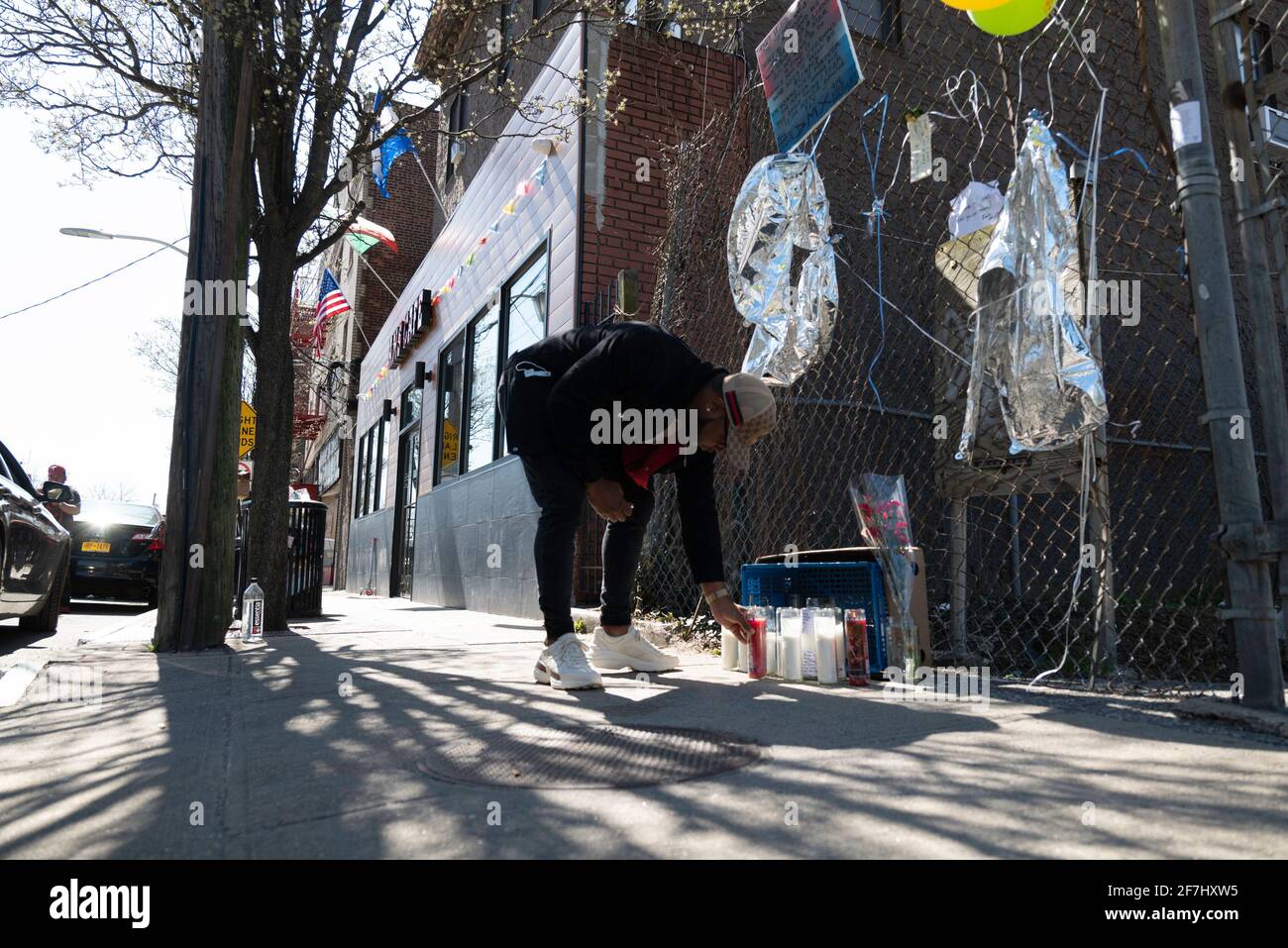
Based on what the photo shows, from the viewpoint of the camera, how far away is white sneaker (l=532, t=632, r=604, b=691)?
11.3 ft

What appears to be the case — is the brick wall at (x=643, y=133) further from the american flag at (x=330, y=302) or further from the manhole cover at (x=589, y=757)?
the american flag at (x=330, y=302)

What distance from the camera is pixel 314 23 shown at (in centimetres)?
724

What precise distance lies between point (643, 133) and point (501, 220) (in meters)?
2.82

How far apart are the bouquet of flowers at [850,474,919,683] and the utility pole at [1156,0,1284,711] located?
1291 millimetres

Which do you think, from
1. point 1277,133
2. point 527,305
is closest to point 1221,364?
point 1277,133

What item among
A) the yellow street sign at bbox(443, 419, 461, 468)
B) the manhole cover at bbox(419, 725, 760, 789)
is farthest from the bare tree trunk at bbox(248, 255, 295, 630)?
the manhole cover at bbox(419, 725, 760, 789)

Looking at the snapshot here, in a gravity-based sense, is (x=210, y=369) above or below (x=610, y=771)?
above

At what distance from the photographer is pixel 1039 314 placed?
344 cm

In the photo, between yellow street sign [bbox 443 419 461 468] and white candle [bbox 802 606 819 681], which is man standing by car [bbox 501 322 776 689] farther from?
yellow street sign [bbox 443 419 461 468]

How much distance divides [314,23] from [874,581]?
685 centimetres

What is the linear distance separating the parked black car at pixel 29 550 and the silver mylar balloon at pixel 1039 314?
19.3 feet

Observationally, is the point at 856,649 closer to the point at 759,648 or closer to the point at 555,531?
the point at 759,648

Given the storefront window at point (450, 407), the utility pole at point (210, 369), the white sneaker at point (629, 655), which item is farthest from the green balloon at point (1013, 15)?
the storefront window at point (450, 407)
